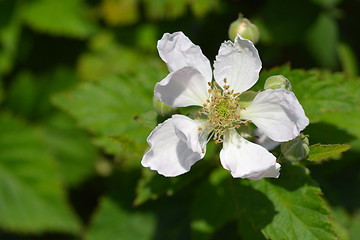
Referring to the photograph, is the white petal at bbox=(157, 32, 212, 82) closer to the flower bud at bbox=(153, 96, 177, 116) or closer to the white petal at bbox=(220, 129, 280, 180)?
the flower bud at bbox=(153, 96, 177, 116)

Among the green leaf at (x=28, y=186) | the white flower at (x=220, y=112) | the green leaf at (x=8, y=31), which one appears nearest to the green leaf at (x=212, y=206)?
the white flower at (x=220, y=112)

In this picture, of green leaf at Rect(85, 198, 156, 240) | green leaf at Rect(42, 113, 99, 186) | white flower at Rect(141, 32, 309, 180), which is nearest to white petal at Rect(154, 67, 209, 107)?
white flower at Rect(141, 32, 309, 180)

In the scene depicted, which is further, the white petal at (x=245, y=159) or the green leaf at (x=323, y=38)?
the green leaf at (x=323, y=38)

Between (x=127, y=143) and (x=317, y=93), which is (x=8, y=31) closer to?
(x=127, y=143)

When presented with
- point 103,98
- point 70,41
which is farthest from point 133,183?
point 70,41

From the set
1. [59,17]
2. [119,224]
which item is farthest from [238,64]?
[59,17]

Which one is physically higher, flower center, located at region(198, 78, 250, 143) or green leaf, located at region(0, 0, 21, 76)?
flower center, located at region(198, 78, 250, 143)

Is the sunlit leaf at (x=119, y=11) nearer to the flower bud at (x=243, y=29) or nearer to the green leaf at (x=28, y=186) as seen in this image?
the green leaf at (x=28, y=186)
